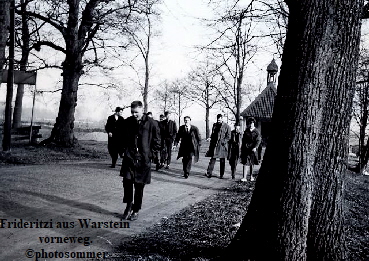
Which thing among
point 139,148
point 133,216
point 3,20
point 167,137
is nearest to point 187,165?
point 167,137

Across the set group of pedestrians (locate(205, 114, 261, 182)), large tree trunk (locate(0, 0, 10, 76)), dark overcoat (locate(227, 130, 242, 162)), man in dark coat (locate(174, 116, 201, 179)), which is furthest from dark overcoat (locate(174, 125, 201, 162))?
large tree trunk (locate(0, 0, 10, 76))

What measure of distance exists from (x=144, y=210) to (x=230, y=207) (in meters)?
1.78

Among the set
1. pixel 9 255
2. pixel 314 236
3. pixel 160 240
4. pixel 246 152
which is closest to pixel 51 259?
pixel 9 255

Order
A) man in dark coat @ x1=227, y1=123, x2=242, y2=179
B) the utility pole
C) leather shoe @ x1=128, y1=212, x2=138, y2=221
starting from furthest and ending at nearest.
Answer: the utility pole, man in dark coat @ x1=227, y1=123, x2=242, y2=179, leather shoe @ x1=128, y1=212, x2=138, y2=221

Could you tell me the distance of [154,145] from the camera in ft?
18.5

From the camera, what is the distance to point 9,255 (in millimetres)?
3631

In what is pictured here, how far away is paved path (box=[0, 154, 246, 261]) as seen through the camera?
4.14 metres

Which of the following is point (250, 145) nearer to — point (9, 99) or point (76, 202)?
point (76, 202)

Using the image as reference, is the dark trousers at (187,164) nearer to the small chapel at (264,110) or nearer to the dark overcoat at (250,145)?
the dark overcoat at (250,145)

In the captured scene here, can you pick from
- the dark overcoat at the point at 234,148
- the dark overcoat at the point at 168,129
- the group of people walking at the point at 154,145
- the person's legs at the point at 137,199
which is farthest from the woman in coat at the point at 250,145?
the person's legs at the point at 137,199

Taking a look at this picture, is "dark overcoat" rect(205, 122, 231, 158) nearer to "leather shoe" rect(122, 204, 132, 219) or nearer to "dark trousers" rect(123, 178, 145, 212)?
"dark trousers" rect(123, 178, 145, 212)

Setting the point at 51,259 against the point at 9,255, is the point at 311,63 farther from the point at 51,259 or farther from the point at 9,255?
the point at 9,255

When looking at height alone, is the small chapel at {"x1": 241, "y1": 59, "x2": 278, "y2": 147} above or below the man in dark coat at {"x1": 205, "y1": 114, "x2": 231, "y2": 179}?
above

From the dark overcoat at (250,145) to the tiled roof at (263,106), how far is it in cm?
2653
